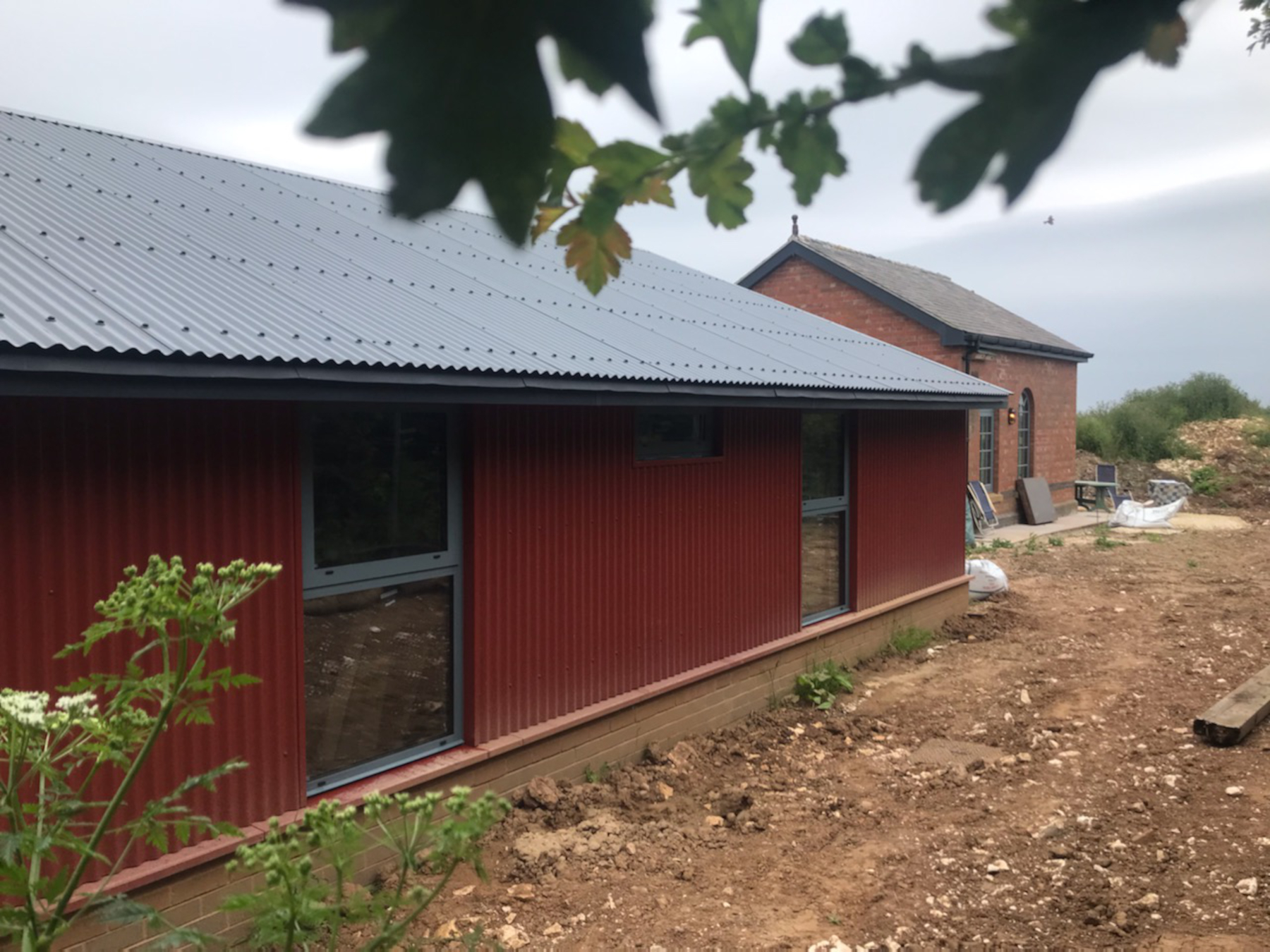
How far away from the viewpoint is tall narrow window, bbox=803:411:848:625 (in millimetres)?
9320

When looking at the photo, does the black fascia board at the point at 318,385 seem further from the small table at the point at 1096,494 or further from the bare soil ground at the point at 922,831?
the small table at the point at 1096,494

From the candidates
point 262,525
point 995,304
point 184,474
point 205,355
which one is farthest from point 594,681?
point 995,304

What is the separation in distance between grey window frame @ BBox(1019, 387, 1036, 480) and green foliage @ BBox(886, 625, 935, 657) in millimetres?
12053

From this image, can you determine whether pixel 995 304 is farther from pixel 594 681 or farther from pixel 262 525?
pixel 262 525

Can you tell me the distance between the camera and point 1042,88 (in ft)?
2.46

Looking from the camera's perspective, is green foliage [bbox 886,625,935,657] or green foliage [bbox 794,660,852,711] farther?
green foliage [bbox 886,625,935,657]

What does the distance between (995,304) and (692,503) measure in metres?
20.4

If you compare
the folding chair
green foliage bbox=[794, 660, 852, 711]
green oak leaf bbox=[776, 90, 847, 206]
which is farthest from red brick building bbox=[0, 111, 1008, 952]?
the folding chair

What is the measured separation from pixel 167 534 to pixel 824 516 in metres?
6.61

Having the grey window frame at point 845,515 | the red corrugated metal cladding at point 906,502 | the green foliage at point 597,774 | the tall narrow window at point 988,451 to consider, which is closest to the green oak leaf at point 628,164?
the green foliage at point 597,774

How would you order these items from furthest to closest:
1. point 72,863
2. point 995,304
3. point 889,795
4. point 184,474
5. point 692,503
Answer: point 995,304, point 692,503, point 889,795, point 184,474, point 72,863

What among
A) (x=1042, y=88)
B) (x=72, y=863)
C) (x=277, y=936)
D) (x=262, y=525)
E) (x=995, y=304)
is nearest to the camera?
(x=1042, y=88)

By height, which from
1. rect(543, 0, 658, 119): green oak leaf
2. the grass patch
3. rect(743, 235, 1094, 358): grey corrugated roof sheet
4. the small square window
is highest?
rect(743, 235, 1094, 358): grey corrugated roof sheet

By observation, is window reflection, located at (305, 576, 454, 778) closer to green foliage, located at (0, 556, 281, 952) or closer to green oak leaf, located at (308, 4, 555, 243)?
green foliage, located at (0, 556, 281, 952)
